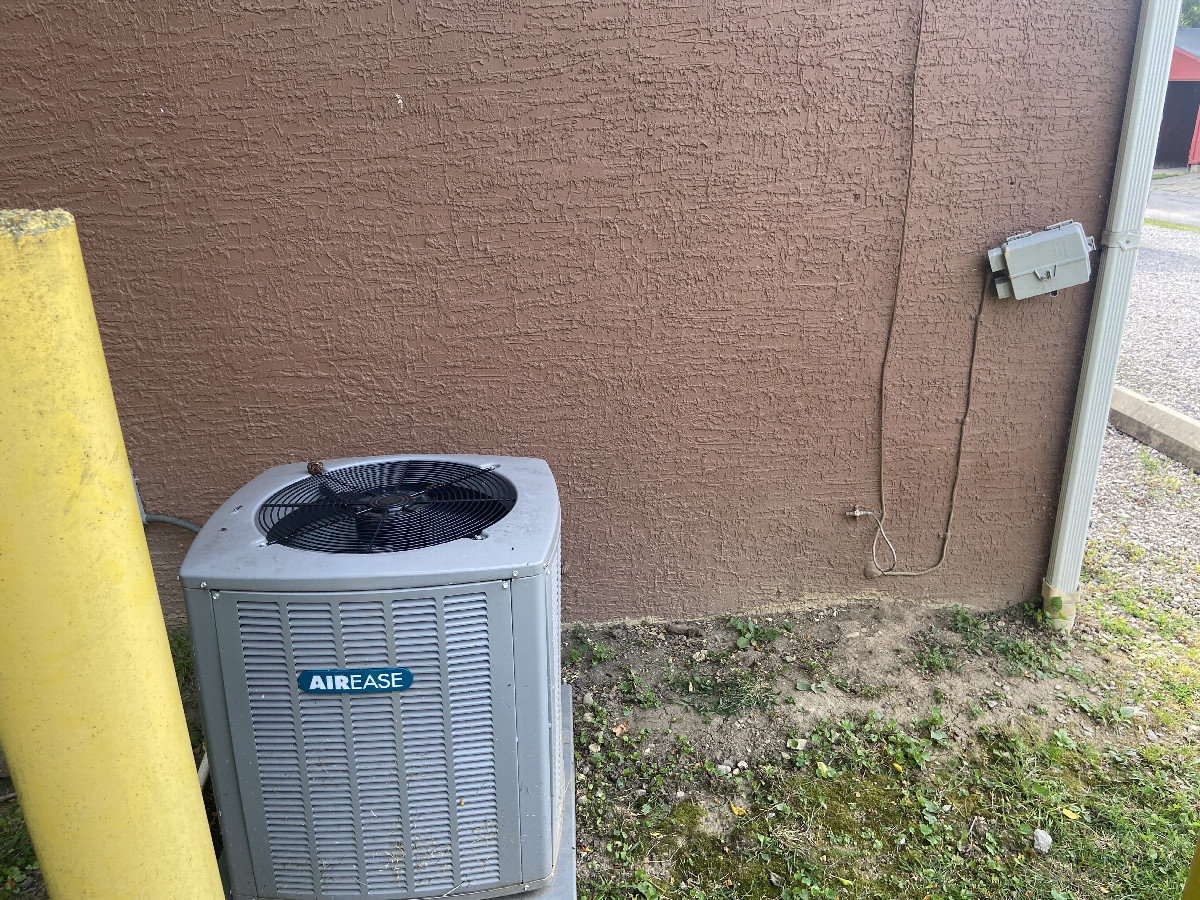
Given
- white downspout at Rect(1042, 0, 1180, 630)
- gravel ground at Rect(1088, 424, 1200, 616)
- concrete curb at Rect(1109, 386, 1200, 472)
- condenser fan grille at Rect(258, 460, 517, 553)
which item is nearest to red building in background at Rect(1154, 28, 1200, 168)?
concrete curb at Rect(1109, 386, 1200, 472)

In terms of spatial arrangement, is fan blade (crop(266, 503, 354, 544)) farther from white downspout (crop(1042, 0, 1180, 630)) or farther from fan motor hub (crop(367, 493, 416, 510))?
white downspout (crop(1042, 0, 1180, 630))

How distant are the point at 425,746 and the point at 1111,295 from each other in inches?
113

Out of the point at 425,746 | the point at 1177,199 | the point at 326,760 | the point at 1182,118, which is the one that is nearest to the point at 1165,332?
the point at 425,746

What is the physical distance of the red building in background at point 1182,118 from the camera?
22.6 m

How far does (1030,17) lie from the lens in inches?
117

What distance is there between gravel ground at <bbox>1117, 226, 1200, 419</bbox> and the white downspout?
2.82m

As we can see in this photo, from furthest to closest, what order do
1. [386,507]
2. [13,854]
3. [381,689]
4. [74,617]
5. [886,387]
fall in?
[886,387], [13,854], [386,507], [381,689], [74,617]

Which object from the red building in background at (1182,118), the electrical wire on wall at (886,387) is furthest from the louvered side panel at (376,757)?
the red building in background at (1182,118)

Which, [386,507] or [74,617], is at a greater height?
[74,617]

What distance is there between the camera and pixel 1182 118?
23.3 meters

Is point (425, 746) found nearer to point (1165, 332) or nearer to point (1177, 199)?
point (1165, 332)

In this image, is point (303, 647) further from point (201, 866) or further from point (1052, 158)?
point (1052, 158)

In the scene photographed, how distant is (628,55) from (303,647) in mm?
2142

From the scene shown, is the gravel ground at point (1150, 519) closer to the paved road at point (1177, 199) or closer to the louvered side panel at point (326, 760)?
the louvered side panel at point (326, 760)
